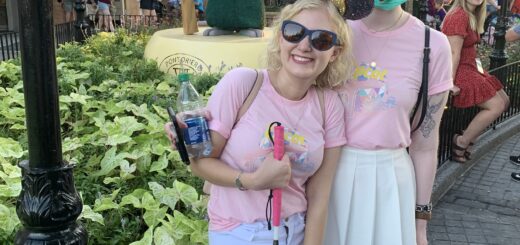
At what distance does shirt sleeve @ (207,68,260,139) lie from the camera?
202 centimetres

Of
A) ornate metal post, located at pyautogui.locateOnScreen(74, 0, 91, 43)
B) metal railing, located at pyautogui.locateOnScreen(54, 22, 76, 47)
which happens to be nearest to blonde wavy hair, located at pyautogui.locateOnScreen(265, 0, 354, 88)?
ornate metal post, located at pyautogui.locateOnScreen(74, 0, 91, 43)

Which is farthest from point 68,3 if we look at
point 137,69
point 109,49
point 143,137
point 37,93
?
point 37,93

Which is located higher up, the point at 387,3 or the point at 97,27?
the point at 387,3

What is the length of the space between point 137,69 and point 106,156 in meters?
3.18

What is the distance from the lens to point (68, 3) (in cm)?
1579

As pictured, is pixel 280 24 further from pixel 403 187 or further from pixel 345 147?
pixel 403 187

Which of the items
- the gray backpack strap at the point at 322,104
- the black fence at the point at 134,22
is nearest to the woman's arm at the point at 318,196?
the gray backpack strap at the point at 322,104

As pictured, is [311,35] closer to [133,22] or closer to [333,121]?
[333,121]

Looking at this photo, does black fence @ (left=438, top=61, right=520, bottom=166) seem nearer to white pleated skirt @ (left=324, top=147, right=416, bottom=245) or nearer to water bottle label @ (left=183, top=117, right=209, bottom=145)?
white pleated skirt @ (left=324, top=147, right=416, bottom=245)

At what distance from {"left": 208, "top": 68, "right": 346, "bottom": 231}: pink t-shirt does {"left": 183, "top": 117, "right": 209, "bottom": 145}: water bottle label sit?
1.8 inches

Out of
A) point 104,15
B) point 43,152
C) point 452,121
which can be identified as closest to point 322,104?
point 43,152

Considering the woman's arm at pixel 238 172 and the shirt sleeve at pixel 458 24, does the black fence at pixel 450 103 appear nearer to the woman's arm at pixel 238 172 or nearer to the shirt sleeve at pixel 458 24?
the shirt sleeve at pixel 458 24

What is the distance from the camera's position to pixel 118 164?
11.6 ft

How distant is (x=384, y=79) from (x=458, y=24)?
10.8ft
